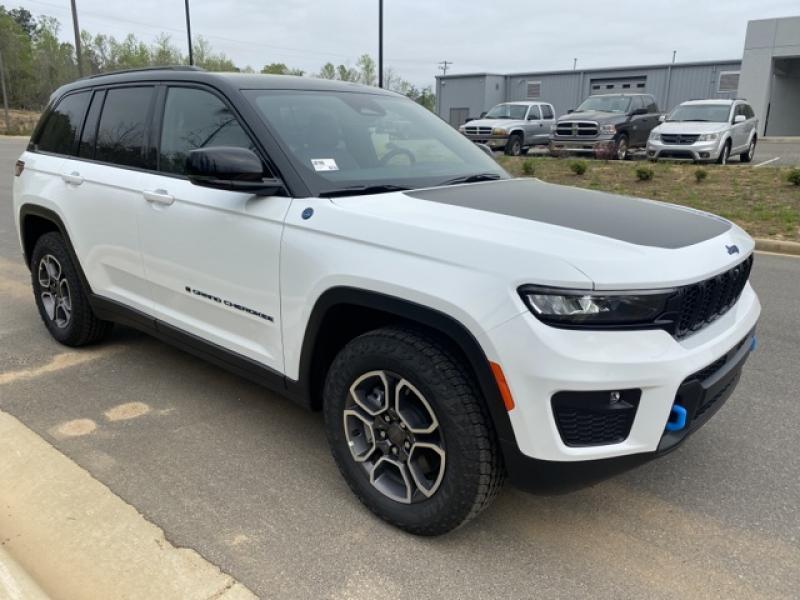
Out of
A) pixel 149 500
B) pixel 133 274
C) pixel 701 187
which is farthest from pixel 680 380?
pixel 701 187

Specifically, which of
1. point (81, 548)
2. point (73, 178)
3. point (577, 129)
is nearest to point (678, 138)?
point (577, 129)

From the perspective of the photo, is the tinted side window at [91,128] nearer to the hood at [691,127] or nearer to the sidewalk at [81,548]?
the sidewalk at [81,548]

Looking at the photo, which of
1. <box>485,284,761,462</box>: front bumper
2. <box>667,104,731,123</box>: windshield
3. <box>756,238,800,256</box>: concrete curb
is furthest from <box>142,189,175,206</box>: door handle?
<box>667,104,731,123</box>: windshield

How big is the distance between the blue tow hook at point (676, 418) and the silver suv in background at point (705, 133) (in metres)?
14.6

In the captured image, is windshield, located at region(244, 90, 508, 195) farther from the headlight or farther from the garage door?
the garage door

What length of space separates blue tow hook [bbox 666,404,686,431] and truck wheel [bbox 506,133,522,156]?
60.8 feet

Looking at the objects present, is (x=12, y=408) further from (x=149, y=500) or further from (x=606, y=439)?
(x=606, y=439)

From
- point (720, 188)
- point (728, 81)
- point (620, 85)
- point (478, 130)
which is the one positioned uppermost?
point (728, 81)

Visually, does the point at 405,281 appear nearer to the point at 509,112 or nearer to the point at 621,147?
the point at 621,147

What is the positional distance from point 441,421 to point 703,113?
1691cm

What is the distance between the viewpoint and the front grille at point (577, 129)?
17812 mm

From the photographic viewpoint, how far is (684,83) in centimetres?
3869

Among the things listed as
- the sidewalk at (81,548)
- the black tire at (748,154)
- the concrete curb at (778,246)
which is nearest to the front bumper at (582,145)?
the black tire at (748,154)

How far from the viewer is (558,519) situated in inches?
111
